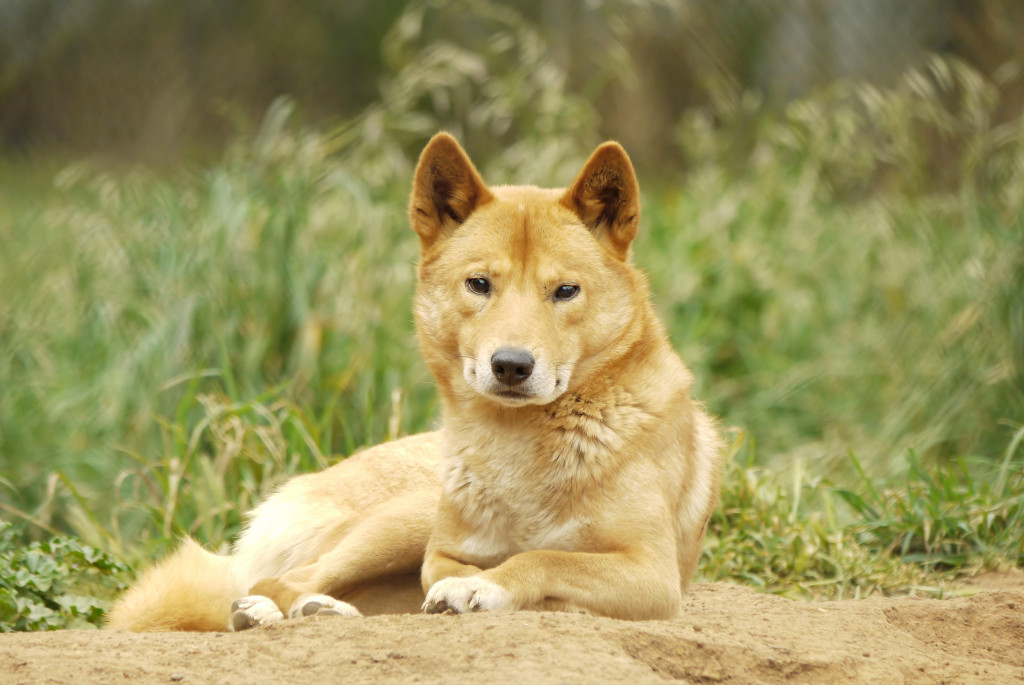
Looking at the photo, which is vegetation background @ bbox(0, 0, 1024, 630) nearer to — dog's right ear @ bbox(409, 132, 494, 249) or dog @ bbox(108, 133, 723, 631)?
dog @ bbox(108, 133, 723, 631)

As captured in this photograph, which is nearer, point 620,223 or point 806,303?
point 620,223

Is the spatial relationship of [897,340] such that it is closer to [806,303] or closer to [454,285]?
[806,303]

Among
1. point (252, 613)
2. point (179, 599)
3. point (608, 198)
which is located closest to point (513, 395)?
point (608, 198)

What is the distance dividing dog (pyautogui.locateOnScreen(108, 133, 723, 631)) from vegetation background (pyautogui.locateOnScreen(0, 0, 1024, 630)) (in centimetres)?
79

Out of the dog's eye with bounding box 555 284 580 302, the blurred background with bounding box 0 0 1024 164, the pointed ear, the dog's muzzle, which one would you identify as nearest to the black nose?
the dog's muzzle

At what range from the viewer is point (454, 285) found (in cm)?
329

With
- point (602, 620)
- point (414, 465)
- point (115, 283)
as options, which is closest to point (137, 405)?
point (115, 283)

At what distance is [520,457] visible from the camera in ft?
10.2

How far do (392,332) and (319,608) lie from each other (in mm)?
2763

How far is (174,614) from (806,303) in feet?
15.9

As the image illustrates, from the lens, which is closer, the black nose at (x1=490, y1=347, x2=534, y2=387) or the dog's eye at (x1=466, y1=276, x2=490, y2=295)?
the black nose at (x1=490, y1=347, x2=534, y2=387)

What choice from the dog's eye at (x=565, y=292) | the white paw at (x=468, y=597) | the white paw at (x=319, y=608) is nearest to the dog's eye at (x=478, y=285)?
the dog's eye at (x=565, y=292)

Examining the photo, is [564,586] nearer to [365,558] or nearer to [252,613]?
[365,558]

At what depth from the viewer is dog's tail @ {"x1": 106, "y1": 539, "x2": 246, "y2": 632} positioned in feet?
10.5
